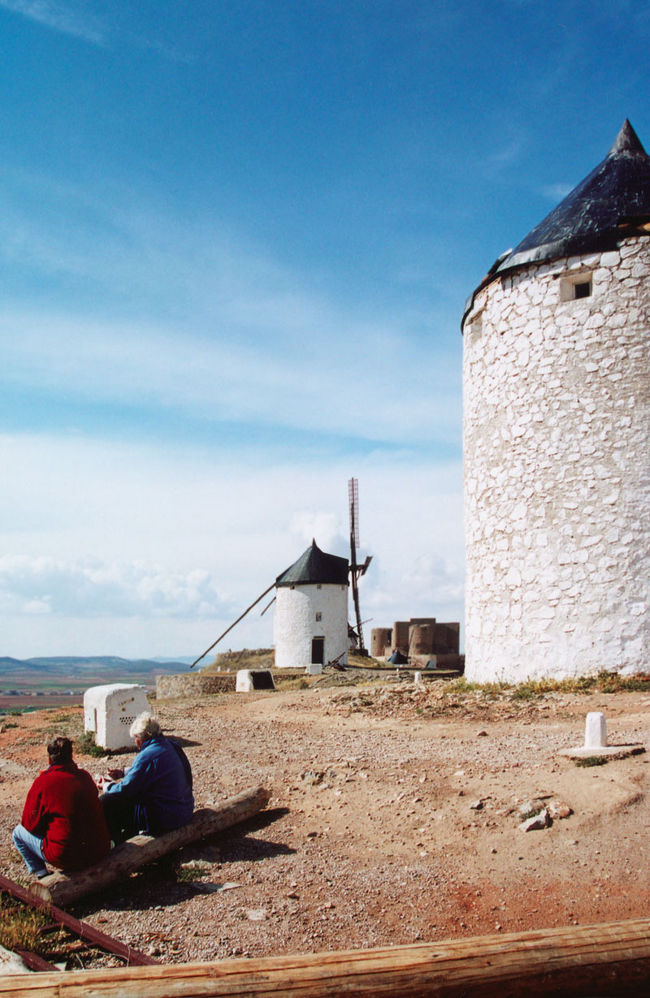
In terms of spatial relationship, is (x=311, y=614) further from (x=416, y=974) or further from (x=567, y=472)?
(x=416, y=974)

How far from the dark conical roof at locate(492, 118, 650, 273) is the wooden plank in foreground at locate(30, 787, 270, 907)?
1033 cm

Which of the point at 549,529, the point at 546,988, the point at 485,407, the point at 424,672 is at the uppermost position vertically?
the point at 485,407

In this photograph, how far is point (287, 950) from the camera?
481cm

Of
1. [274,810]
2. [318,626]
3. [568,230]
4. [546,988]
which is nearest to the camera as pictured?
[546,988]

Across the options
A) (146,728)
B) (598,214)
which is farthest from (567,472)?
(146,728)

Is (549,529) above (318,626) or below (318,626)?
→ above

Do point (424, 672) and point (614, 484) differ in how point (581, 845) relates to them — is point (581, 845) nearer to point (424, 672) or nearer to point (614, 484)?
point (614, 484)

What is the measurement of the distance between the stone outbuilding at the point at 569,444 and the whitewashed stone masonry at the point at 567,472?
0.8 inches

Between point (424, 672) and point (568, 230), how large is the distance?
50.9 feet

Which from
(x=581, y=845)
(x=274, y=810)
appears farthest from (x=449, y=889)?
(x=274, y=810)

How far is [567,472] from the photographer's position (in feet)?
43.0

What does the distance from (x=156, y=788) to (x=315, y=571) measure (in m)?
28.0

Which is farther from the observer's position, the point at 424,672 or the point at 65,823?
the point at 424,672

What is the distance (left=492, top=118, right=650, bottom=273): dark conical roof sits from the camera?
13352 mm
